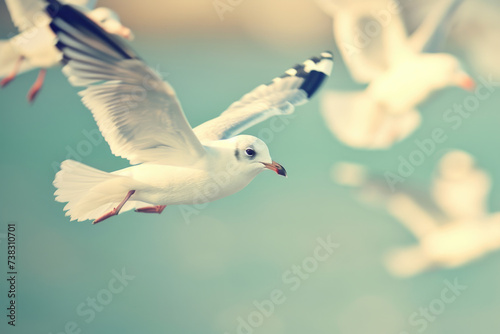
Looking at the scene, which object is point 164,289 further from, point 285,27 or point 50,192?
point 285,27

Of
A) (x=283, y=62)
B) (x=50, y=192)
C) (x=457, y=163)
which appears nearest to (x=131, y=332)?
(x=50, y=192)

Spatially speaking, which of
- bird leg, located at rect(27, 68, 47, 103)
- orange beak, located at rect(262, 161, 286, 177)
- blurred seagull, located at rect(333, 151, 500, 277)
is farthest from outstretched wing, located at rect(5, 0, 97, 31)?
blurred seagull, located at rect(333, 151, 500, 277)

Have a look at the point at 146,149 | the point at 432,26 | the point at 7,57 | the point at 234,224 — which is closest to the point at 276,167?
the point at 146,149

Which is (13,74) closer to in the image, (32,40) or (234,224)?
(32,40)

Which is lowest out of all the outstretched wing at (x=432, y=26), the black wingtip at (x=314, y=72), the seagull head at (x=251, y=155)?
the seagull head at (x=251, y=155)

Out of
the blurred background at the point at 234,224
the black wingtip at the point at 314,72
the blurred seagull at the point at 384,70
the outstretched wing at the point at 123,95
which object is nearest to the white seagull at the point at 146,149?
the outstretched wing at the point at 123,95

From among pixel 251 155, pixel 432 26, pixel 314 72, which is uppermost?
pixel 432 26

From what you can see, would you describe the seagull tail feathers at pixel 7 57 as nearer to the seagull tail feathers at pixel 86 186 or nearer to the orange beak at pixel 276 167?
the seagull tail feathers at pixel 86 186

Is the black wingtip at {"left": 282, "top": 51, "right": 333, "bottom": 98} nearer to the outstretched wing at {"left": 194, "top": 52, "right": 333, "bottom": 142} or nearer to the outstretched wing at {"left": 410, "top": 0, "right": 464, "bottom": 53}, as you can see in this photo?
the outstretched wing at {"left": 194, "top": 52, "right": 333, "bottom": 142}
